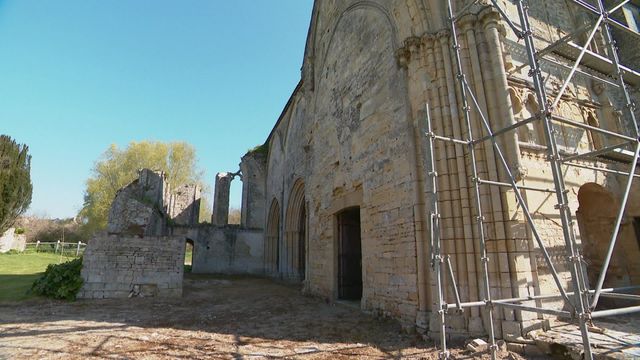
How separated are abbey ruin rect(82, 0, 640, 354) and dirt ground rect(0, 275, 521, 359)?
0.74 meters

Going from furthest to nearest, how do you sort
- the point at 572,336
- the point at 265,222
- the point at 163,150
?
the point at 163,150
the point at 265,222
the point at 572,336

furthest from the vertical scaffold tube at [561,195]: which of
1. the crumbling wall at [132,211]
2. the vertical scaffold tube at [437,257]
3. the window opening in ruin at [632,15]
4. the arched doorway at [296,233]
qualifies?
the arched doorway at [296,233]

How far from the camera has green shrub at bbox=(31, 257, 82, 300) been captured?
815 cm

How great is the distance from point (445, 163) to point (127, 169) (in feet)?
90.3

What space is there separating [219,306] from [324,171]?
441cm

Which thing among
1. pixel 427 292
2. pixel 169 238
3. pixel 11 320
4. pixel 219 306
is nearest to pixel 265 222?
pixel 169 238

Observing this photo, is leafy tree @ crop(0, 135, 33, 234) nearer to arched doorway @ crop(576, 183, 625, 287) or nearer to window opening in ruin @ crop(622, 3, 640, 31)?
arched doorway @ crop(576, 183, 625, 287)

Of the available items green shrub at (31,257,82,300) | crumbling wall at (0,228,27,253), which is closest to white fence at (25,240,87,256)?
crumbling wall at (0,228,27,253)

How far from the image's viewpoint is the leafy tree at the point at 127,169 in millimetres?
25188

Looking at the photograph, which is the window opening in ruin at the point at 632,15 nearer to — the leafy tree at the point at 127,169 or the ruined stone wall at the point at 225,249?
the ruined stone wall at the point at 225,249

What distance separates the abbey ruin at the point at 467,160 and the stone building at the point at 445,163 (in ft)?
0.08

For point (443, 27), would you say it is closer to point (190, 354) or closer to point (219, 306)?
point (190, 354)

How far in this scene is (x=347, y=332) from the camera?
5.27m

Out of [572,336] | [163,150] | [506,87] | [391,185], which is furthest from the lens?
[163,150]
